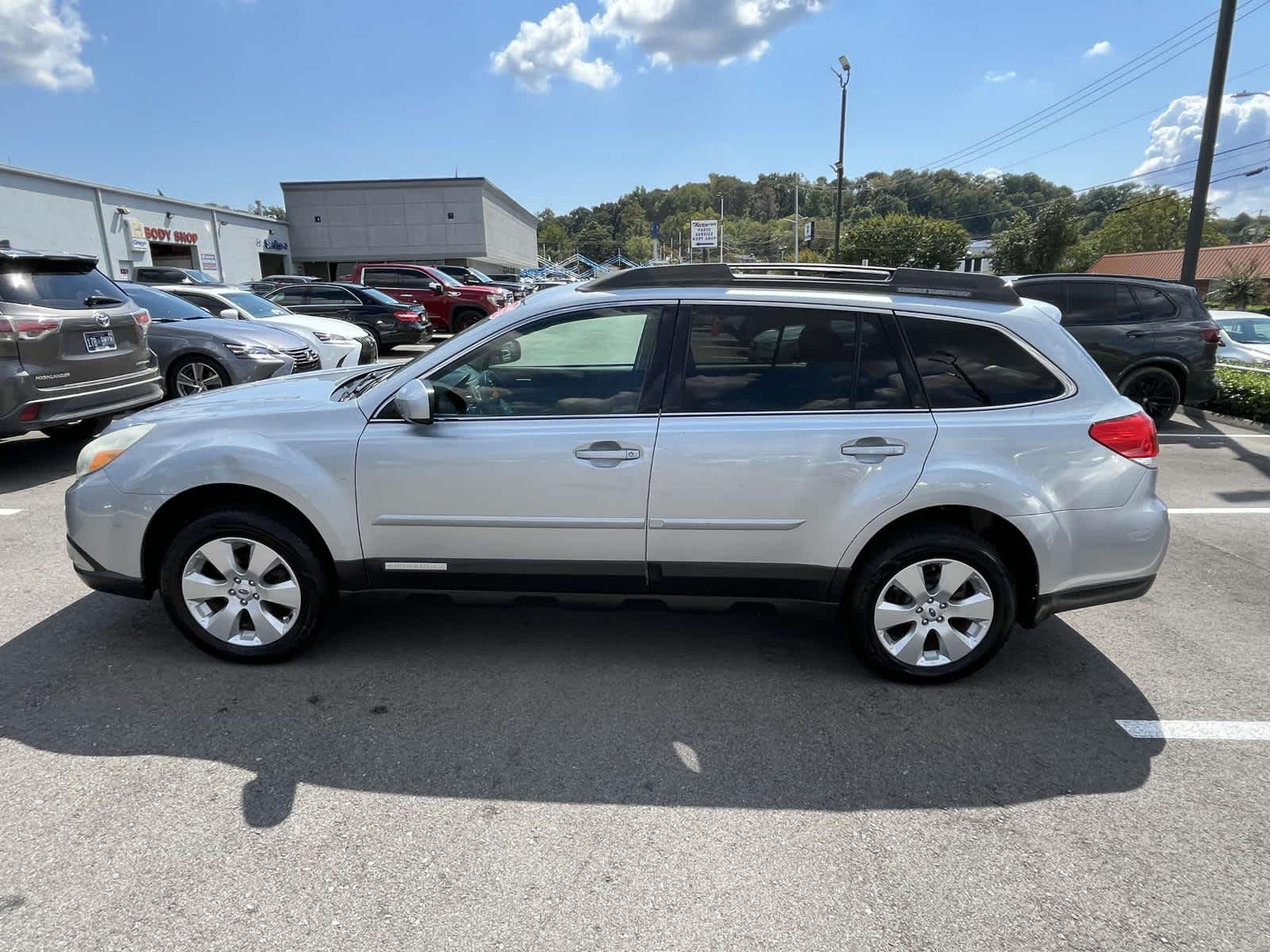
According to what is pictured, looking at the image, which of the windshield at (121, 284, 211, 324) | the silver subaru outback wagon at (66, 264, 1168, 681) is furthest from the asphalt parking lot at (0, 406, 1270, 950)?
the windshield at (121, 284, 211, 324)

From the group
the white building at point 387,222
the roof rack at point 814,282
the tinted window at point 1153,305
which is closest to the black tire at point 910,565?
the roof rack at point 814,282

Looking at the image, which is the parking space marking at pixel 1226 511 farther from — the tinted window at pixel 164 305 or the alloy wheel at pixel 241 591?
the tinted window at pixel 164 305

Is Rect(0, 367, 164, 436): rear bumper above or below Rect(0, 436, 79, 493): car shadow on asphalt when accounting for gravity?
above

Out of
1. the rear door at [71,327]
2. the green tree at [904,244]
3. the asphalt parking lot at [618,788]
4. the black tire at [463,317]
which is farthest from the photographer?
the green tree at [904,244]

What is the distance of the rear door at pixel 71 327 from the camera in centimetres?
634

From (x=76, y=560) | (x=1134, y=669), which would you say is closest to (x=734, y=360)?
(x=1134, y=669)

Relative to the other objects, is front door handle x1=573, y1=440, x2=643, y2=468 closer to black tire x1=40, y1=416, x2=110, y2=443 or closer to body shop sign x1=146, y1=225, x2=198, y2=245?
black tire x1=40, y1=416, x2=110, y2=443

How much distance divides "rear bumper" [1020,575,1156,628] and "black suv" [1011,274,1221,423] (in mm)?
6565

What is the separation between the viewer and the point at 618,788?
111 inches

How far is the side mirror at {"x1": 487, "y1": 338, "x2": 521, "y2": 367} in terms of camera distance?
352 cm

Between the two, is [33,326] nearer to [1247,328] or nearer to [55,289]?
[55,289]

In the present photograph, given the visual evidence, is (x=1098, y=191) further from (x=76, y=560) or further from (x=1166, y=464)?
(x=76, y=560)

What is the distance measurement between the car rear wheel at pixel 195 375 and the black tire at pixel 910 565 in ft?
26.6

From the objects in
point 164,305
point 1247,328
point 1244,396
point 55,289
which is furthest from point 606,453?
point 1247,328
